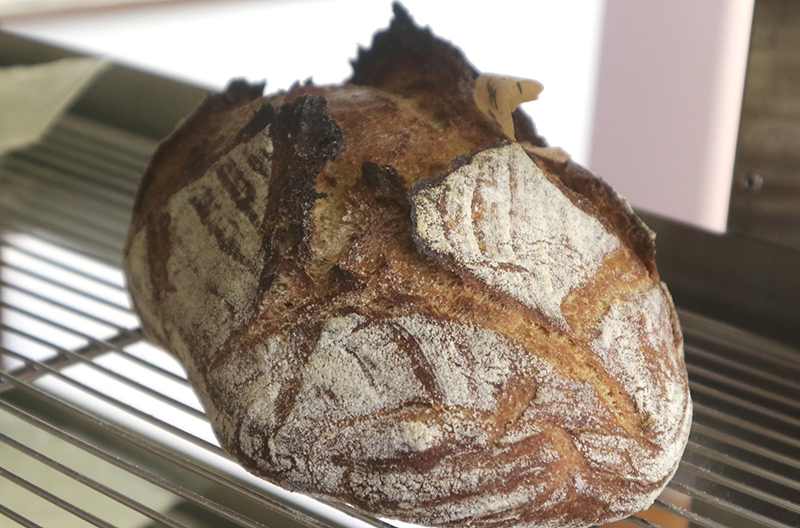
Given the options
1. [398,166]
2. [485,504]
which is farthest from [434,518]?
[398,166]

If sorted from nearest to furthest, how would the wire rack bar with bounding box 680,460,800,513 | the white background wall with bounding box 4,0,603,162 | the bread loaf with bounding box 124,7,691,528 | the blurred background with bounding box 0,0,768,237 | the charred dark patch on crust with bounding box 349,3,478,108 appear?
1. the bread loaf with bounding box 124,7,691,528
2. the wire rack bar with bounding box 680,460,800,513
3. the charred dark patch on crust with bounding box 349,3,478,108
4. the blurred background with bounding box 0,0,768,237
5. the white background wall with bounding box 4,0,603,162

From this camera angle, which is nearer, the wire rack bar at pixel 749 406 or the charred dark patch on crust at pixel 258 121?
the charred dark patch on crust at pixel 258 121

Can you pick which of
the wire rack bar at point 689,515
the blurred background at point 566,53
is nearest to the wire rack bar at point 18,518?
the wire rack bar at point 689,515

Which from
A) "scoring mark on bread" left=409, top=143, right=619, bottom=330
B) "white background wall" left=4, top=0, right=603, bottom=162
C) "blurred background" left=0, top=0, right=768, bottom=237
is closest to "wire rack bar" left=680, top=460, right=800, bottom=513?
"scoring mark on bread" left=409, top=143, right=619, bottom=330

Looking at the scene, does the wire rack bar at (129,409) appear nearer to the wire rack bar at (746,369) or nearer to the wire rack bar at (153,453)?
the wire rack bar at (153,453)

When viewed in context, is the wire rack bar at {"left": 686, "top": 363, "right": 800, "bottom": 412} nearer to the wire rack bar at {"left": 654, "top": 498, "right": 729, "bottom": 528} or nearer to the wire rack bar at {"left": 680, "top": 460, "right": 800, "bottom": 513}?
the wire rack bar at {"left": 680, "top": 460, "right": 800, "bottom": 513}

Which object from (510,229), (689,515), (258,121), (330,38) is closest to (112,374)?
(258,121)

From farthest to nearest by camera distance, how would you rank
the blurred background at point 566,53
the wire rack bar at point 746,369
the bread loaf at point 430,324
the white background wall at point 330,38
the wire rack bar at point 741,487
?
1. the white background wall at point 330,38
2. the blurred background at point 566,53
3. the wire rack bar at point 746,369
4. the wire rack bar at point 741,487
5. the bread loaf at point 430,324
